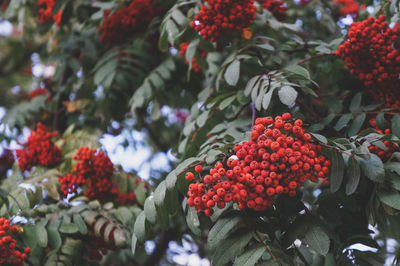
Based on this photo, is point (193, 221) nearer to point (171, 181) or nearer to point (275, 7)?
point (171, 181)

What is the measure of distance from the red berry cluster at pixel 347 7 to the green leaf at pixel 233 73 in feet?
7.23

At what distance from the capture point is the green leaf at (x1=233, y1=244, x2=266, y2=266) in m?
1.67

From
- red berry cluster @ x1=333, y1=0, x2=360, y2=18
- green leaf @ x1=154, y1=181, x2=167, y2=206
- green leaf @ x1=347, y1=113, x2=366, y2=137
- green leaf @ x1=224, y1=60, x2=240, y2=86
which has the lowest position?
red berry cluster @ x1=333, y1=0, x2=360, y2=18

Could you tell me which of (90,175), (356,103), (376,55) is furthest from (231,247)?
(90,175)

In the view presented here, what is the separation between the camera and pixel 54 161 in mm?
3105

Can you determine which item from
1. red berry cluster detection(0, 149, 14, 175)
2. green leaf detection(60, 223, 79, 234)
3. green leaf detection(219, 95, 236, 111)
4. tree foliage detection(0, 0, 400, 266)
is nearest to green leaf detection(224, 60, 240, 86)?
tree foliage detection(0, 0, 400, 266)

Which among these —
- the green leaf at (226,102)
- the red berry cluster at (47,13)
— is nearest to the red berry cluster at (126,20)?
the red berry cluster at (47,13)

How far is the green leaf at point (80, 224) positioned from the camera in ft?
7.87

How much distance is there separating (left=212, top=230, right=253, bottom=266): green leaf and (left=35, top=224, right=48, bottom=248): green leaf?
3.48 ft

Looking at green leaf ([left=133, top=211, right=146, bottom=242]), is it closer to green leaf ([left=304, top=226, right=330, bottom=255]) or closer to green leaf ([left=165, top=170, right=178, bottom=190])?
green leaf ([left=165, top=170, right=178, bottom=190])

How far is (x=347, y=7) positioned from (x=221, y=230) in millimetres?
3145

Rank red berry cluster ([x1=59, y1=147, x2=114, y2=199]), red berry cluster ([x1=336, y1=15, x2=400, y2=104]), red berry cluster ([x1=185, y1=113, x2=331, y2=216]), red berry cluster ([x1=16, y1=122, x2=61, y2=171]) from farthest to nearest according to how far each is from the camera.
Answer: red berry cluster ([x1=16, y1=122, x2=61, y2=171])
red berry cluster ([x1=59, y1=147, x2=114, y2=199])
red berry cluster ([x1=336, y1=15, x2=400, y2=104])
red berry cluster ([x1=185, y1=113, x2=331, y2=216])

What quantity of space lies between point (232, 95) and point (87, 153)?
1075 mm

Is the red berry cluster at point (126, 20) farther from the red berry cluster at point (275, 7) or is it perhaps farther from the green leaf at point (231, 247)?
the green leaf at point (231, 247)
